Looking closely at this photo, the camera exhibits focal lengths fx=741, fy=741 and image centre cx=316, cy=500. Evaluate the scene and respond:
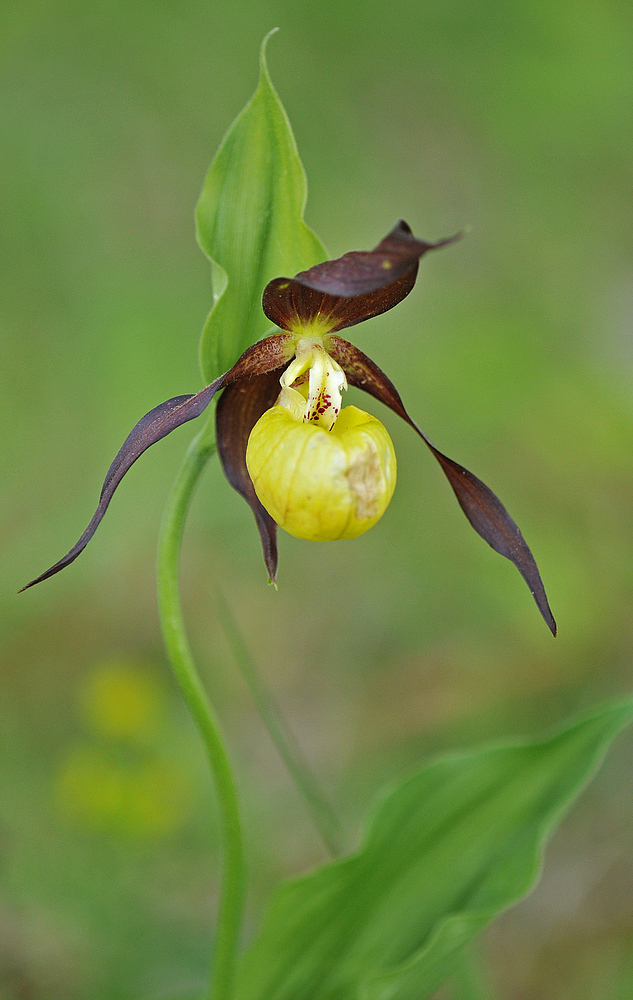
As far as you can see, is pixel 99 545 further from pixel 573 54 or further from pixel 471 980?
pixel 573 54

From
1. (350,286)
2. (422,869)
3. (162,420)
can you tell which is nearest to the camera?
(350,286)

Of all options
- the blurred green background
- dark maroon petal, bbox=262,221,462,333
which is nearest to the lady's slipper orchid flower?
dark maroon petal, bbox=262,221,462,333

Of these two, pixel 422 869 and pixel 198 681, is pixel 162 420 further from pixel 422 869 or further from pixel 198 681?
pixel 422 869

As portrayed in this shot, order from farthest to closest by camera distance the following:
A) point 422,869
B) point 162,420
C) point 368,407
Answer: point 368,407
point 422,869
point 162,420

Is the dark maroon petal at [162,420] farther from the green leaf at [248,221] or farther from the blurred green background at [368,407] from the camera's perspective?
the blurred green background at [368,407]

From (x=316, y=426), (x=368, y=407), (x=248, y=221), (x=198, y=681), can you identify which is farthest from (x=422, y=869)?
(x=368, y=407)

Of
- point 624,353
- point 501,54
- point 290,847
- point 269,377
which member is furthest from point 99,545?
point 501,54
